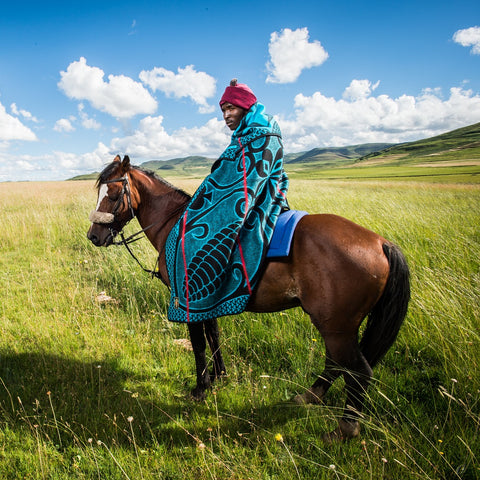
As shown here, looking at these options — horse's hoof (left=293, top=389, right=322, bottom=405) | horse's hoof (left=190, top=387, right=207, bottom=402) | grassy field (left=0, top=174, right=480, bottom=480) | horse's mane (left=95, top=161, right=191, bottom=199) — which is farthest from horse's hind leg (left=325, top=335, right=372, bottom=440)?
horse's mane (left=95, top=161, right=191, bottom=199)

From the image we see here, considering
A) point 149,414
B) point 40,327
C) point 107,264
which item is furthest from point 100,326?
point 107,264

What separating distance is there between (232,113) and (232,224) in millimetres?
1227

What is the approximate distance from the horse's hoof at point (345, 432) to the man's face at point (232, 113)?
3000mm

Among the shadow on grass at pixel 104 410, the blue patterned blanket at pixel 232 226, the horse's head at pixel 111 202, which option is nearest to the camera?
the blue patterned blanket at pixel 232 226

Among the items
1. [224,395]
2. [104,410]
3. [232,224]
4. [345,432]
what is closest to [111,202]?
[232,224]

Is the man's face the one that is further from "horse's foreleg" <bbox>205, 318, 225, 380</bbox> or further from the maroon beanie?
"horse's foreleg" <bbox>205, 318, 225, 380</bbox>

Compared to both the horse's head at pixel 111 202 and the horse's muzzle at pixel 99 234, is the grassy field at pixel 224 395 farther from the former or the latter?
the horse's head at pixel 111 202

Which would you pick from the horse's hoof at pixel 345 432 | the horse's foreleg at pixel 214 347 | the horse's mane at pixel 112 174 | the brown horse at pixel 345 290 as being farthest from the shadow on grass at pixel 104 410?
the horse's mane at pixel 112 174

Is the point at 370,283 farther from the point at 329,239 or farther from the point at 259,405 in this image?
the point at 259,405

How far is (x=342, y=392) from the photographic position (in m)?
2.92

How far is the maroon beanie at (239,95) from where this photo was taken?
2730 millimetres

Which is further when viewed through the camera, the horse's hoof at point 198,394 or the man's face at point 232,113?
the horse's hoof at point 198,394

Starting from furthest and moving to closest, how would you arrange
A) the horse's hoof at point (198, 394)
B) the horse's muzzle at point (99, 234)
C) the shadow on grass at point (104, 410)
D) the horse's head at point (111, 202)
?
the horse's muzzle at point (99, 234) → the horse's head at point (111, 202) → the horse's hoof at point (198, 394) → the shadow on grass at point (104, 410)

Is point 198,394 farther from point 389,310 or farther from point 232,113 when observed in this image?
point 232,113
